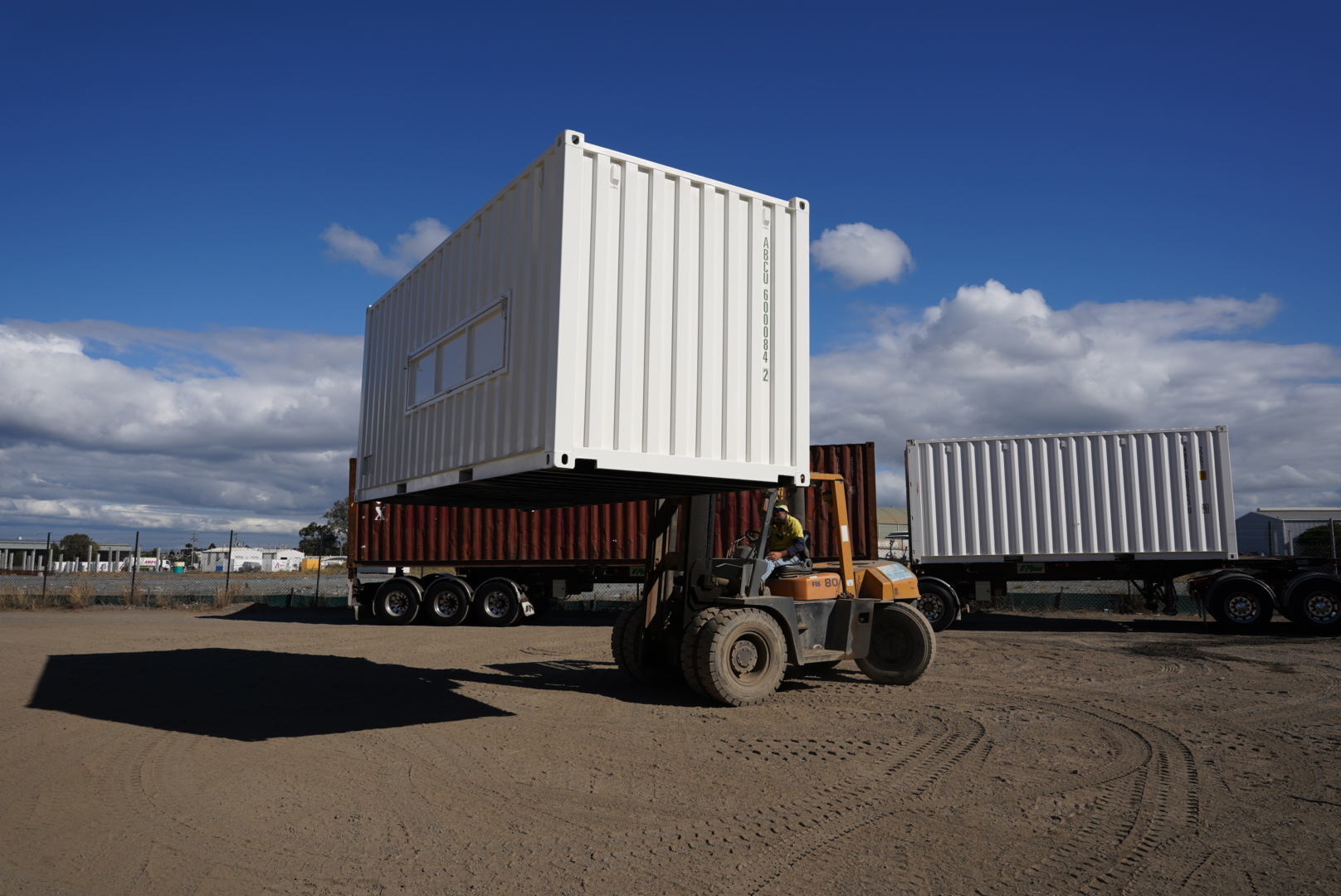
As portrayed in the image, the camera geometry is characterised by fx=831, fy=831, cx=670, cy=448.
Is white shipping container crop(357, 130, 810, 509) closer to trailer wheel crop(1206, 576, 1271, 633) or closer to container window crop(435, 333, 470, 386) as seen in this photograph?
container window crop(435, 333, 470, 386)

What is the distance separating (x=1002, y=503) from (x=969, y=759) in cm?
1003

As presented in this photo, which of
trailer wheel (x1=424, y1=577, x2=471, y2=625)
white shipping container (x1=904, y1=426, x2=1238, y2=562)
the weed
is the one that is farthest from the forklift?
the weed

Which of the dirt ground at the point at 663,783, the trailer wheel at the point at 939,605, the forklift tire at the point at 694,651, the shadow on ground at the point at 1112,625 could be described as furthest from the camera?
the trailer wheel at the point at 939,605

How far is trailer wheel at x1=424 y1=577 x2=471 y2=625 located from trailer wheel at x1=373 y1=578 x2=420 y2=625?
0.27 metres

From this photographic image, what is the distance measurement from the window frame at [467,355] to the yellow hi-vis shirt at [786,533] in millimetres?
3389

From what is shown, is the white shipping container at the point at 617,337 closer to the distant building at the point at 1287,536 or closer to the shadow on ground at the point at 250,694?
the shadow on ground at the point at 250,694

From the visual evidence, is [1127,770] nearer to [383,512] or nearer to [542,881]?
[542,881]

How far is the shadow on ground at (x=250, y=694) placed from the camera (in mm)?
6746

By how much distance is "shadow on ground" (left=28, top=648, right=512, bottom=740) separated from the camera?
22.1 feet

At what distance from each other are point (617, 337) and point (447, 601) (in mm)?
12011

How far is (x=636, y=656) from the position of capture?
8.41 meters

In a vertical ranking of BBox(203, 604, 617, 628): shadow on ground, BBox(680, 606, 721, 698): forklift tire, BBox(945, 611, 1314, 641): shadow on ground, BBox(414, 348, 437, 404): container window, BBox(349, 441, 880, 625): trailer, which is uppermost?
BBox(414, 348, 437, 404): container window

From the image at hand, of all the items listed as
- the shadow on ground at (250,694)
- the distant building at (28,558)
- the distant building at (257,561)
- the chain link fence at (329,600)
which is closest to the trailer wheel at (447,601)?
the chain link fence at (329,600)

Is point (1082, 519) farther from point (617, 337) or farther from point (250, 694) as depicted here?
point (250, 694)
